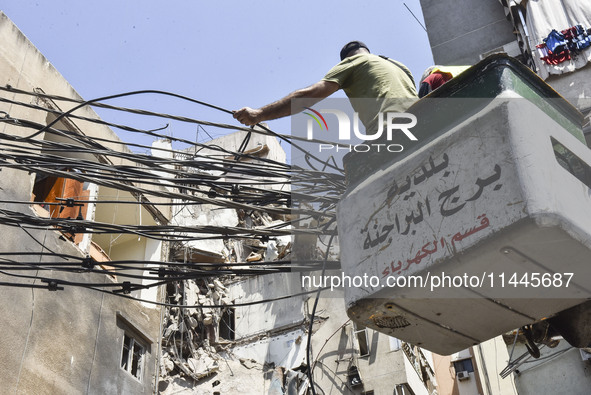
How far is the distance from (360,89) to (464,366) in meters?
23.8

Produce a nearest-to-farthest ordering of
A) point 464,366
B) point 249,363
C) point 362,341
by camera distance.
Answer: point 362,341, point 249,363, point 464,366

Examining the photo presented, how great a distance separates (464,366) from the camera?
89.6ft

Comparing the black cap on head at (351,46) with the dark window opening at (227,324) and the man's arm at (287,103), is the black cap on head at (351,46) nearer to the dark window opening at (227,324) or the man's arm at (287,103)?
the man's arm at (287,103)

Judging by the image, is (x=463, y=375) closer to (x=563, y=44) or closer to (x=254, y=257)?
(x=254, y=257)

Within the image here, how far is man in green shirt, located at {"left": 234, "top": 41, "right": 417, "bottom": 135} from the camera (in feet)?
17.4

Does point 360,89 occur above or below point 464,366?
below

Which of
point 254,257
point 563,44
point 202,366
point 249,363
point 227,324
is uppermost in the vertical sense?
point 254,257

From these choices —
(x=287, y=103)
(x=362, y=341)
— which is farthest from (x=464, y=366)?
(x=287, y=103)

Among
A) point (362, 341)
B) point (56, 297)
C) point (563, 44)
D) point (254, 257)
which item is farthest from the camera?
point (254, 257)

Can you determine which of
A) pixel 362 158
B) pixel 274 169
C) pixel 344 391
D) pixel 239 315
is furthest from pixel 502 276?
pixel 239 315

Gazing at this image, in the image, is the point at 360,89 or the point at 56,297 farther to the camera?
the point at 56,297

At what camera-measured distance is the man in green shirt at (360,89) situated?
529cm

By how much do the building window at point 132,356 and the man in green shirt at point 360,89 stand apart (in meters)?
8.79

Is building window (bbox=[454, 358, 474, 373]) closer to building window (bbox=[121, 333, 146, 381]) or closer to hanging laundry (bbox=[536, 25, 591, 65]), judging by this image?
building window (bbox=[121, 333, 146, 381])
